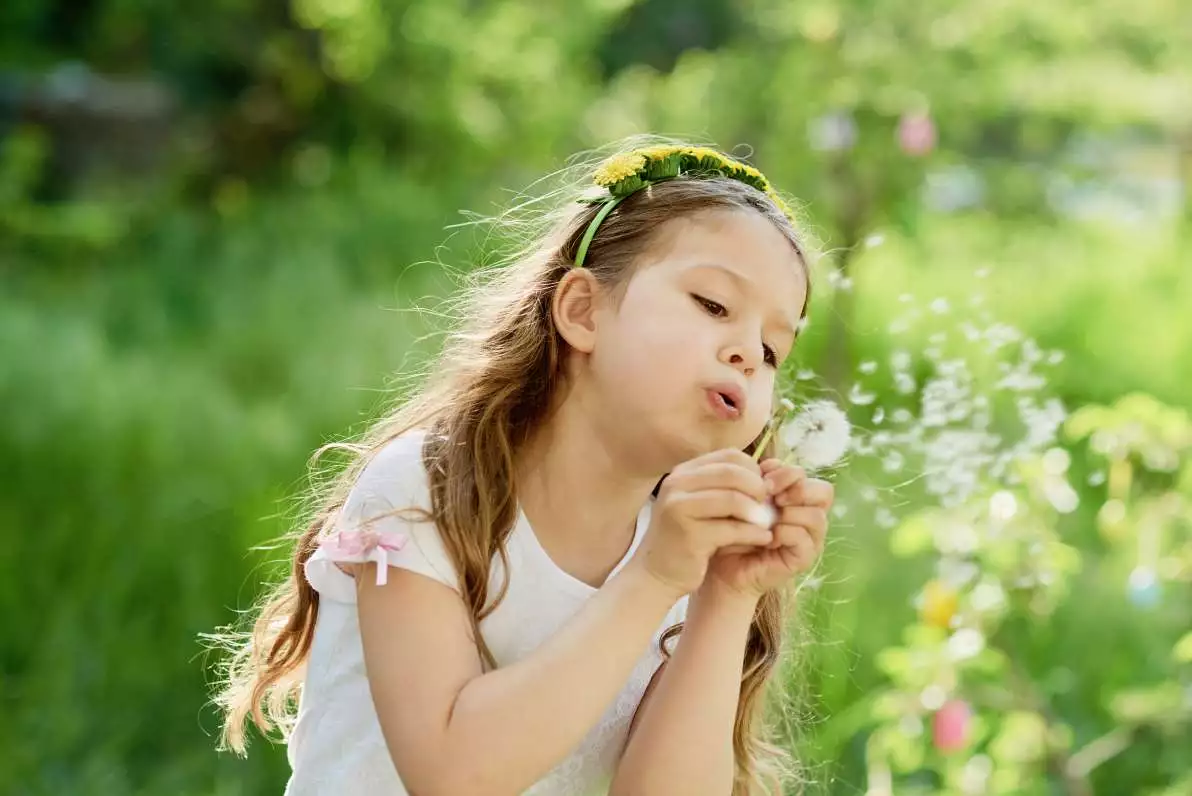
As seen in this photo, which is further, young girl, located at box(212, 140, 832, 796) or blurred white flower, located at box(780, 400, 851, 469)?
blurred white flower, located at box(780, 400, 851, 469)

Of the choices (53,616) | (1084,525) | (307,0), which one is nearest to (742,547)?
(53,616)

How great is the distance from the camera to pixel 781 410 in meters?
1.73

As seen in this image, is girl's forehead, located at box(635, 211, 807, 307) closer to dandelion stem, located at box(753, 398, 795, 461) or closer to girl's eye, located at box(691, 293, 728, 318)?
girl's eye, located at box(691, 293, 728, 318)

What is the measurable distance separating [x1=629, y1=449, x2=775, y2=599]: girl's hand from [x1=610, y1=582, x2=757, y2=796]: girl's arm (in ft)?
0.42

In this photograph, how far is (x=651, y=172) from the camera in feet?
5.11

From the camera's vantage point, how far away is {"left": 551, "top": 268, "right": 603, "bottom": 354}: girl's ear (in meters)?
1.46

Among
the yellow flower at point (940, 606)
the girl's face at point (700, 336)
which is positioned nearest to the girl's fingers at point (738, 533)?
the girl's face at point (700, 336)

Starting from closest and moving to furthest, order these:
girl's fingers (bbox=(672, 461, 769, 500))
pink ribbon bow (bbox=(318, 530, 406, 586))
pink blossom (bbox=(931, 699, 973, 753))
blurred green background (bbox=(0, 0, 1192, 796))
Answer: girl's fingers (bbox=(672, 461, 769, 500))
pink ribbon bow (bbox=(318, 530, 406, 586))
pink blossom (bbox=(931, 699, 973, 753))
blurred green background (bbox=(0, 0, 1192, 796))

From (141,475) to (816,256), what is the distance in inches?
104

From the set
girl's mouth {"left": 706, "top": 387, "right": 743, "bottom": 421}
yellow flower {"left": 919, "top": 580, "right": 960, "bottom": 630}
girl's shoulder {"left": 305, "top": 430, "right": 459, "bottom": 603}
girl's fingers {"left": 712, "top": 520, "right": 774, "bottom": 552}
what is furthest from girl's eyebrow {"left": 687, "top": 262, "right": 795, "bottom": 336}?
yellow flower {"left": 919, "top": 580, "right": 960, "bottom": 630}

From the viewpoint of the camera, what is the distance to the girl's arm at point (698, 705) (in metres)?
1.42

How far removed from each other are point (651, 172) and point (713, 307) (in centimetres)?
24

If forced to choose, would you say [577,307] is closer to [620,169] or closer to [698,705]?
[620,169]

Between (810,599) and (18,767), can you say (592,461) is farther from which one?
(18,767)
